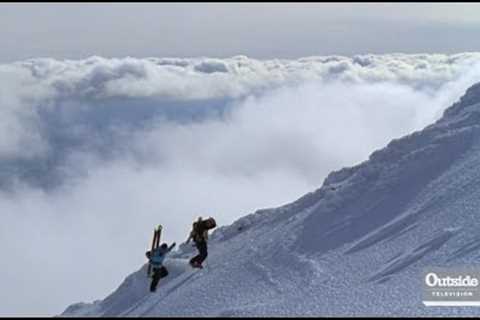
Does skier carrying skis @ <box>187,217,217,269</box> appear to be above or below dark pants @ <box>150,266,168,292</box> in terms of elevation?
above

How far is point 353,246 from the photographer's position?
2419cm

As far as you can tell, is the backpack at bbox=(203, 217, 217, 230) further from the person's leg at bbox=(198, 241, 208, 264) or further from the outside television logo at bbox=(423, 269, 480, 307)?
the outside television logo at bbox=(423, 269, 480, 307)

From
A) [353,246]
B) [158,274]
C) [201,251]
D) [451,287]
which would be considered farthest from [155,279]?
[451,287]

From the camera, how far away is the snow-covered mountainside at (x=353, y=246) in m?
20.2

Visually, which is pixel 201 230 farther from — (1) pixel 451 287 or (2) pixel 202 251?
(1) pixel 451 287

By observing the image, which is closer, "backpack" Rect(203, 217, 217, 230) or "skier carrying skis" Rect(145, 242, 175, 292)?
"skier carrying skis" Rect(145, 242, 175, 292)

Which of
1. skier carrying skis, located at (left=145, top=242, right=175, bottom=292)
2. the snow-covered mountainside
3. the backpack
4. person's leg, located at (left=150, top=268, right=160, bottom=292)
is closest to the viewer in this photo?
the snow-covered mountainside

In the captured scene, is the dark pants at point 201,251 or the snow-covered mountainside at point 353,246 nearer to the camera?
the snow-covered mountainside at point 353,246

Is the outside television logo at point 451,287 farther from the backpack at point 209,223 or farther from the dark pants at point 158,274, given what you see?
the dark pants at point 158,274

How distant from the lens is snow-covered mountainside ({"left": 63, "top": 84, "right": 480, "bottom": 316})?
66.4 ft

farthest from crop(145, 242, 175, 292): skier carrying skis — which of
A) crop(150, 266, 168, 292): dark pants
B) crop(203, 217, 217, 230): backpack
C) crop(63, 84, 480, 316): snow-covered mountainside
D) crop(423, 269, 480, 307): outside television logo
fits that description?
crop(423, 269, 480, 307): outside television logo

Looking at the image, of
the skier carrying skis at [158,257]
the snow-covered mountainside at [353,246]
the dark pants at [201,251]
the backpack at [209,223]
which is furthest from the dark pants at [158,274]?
the backpack at [209,223]

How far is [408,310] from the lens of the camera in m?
17.8

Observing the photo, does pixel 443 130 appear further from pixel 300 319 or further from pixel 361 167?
pixel 300 319
